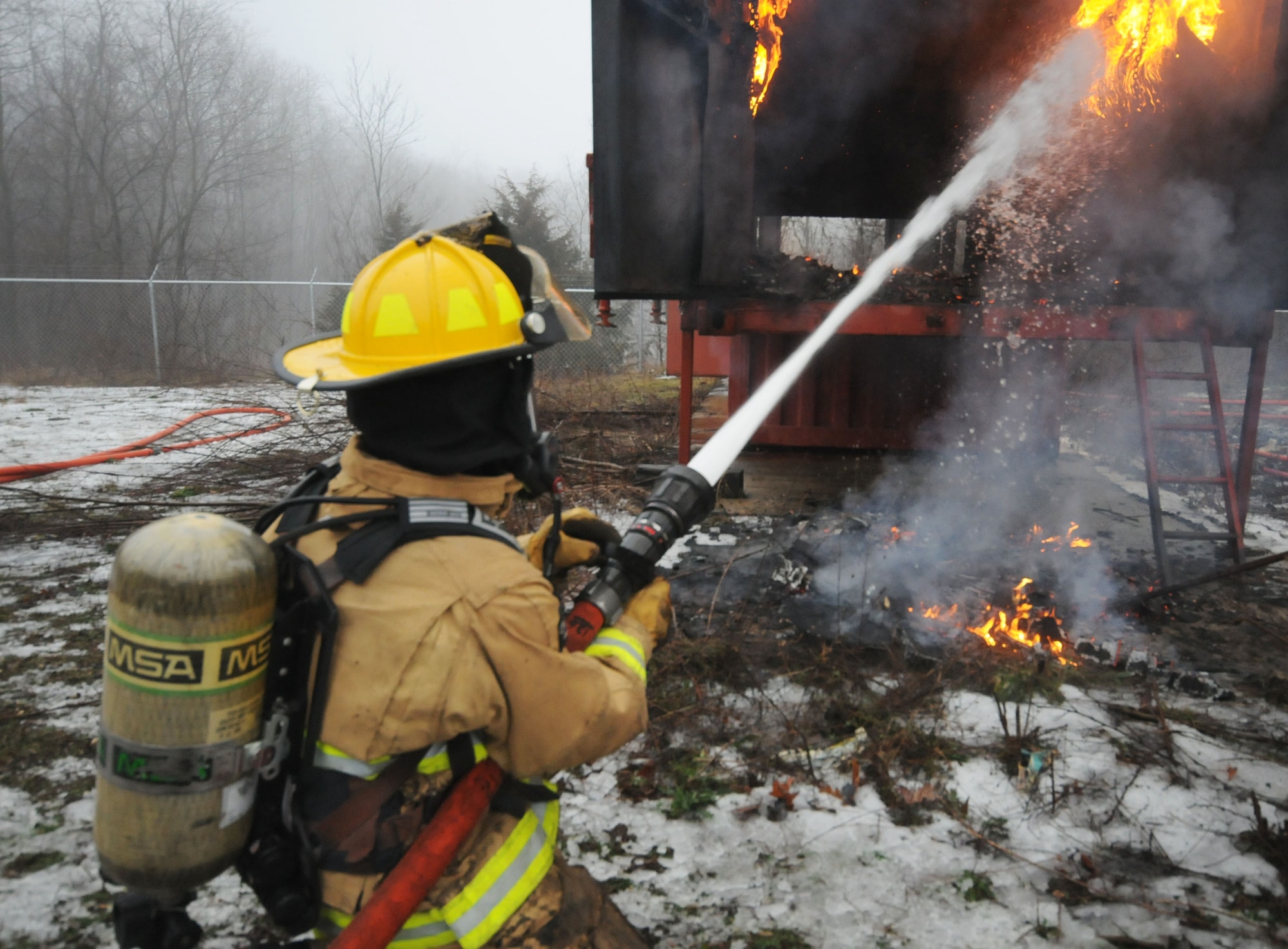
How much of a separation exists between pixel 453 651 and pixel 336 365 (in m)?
0.64

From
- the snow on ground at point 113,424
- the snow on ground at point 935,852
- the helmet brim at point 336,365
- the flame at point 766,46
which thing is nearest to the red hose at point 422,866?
the helmet brim at point 336,365

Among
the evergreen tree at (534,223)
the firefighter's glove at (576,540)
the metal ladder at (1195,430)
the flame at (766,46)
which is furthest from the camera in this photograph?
the evergreen tree at (534,223)

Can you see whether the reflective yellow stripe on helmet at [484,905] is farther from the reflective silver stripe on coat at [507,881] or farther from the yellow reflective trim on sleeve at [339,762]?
the yellow reflective trim on sleeve at [339,762]

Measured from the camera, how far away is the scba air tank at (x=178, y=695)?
122cm

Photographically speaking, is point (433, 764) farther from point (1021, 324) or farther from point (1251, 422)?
point (1251, 422)

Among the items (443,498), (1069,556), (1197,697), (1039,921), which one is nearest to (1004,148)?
(1069,556)

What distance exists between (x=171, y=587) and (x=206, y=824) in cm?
39

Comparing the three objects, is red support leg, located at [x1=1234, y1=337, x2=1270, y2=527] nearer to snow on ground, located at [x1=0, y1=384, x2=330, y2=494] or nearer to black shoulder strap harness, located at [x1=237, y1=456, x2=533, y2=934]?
black shoulder strap harness, located at [x1=237, y1=456, x2=533, y2=934]

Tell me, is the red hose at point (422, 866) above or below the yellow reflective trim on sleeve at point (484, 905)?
above

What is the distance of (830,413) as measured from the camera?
6.60m

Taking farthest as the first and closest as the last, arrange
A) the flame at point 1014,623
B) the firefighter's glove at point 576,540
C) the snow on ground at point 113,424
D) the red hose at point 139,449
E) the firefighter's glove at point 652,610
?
the snow on ground at point 113,424
the red hose at point 139,449
the flame at point 1014,623
the firefighter's glove at point 576,540
the firefighter's glove at point 652,610

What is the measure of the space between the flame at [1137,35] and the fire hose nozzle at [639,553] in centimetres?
539

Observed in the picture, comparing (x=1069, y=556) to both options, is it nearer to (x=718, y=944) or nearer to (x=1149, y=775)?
(x=1149, y=775)

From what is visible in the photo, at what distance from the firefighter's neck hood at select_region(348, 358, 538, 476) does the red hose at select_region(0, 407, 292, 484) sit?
6.64 m
